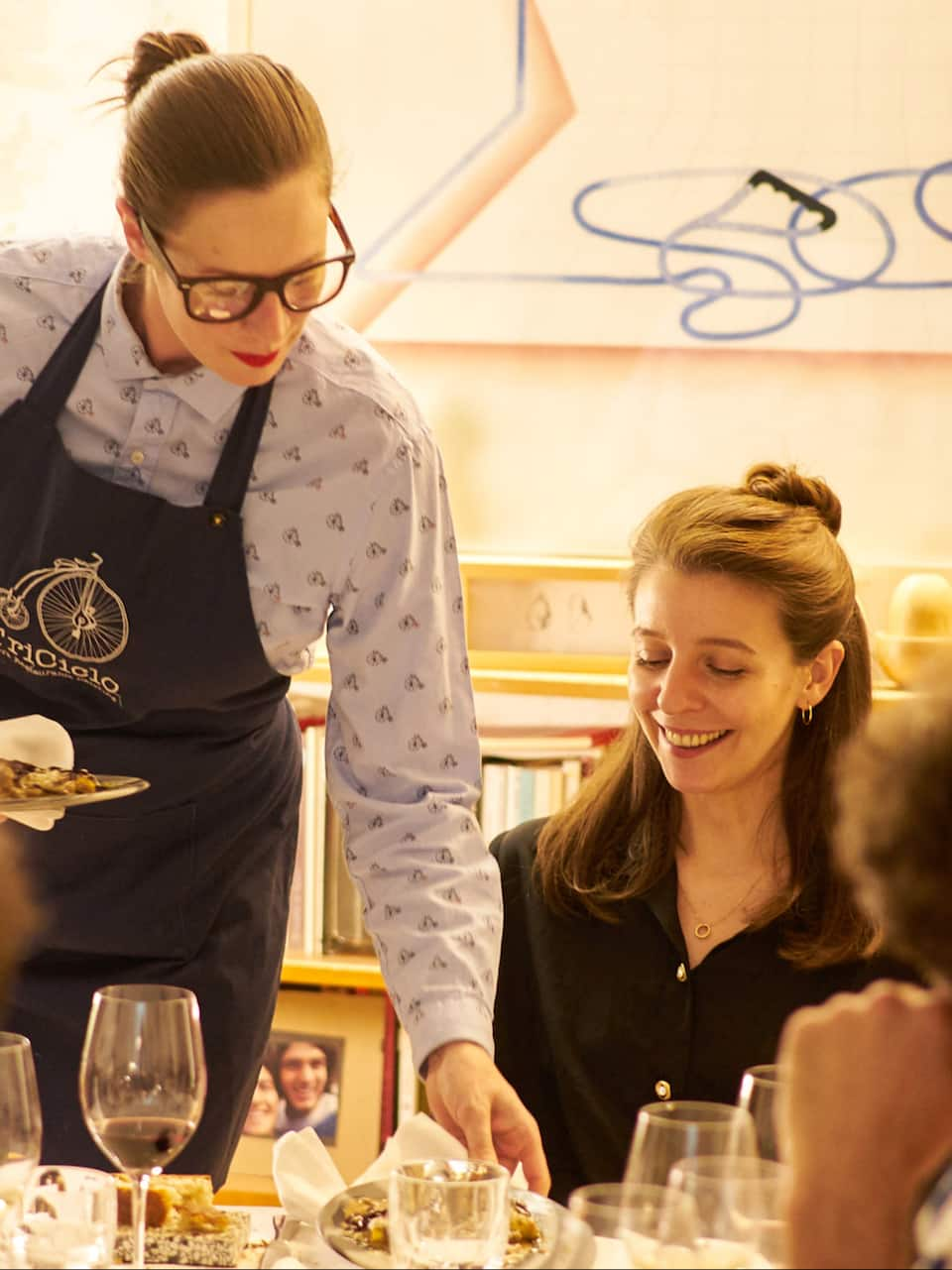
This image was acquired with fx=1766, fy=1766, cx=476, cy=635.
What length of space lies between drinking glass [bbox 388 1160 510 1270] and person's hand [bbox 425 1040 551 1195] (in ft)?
0.86

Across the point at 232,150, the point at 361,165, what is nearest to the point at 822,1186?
the point at 232,150

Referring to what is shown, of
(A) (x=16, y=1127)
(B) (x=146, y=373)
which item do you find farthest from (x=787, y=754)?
(A) (x=16, y=1127)

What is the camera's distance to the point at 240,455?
69.0 inches

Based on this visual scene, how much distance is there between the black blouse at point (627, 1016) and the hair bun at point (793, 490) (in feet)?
1.57

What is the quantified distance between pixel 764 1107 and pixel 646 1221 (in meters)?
0.16

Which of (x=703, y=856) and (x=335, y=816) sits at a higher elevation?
(x=335, y=816)

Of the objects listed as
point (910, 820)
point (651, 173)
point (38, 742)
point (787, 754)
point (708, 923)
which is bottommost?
point (910, 820)

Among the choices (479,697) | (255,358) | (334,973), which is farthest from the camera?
(479,697)

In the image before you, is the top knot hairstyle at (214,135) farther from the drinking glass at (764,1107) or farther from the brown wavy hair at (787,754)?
the drinking glass at (764,1107)

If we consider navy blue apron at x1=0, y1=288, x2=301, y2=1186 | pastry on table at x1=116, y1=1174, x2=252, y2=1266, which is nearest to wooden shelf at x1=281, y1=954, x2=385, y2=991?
navy blue apron at x1=0, y1=288, x2=301, y2=1186

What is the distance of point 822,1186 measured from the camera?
99 centimetres

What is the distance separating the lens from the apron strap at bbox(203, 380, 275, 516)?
175 centimetres

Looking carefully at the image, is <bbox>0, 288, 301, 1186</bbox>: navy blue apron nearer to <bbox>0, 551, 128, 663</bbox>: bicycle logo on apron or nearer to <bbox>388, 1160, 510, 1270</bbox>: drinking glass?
<bbox>0, 551, 128, 663</bbox>: bicycle logo on apron

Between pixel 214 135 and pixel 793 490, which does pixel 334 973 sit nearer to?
pixel 793 490
